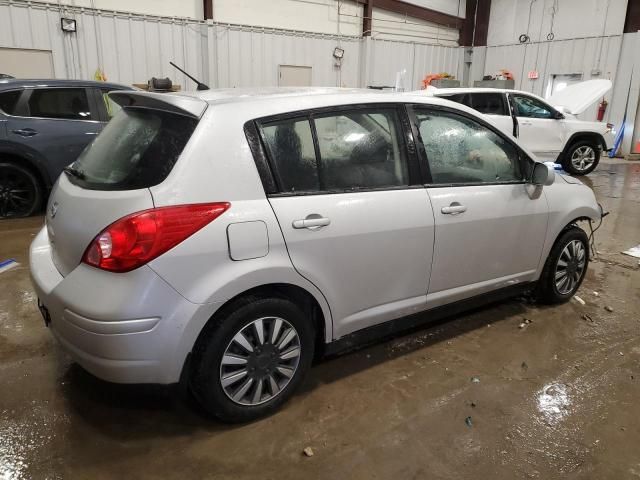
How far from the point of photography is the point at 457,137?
9.39ft

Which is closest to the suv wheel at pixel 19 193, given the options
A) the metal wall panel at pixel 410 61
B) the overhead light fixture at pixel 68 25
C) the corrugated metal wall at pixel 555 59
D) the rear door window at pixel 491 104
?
the overhead light fixture at pixel 68 25

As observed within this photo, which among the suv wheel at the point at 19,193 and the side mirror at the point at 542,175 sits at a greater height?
the side mirror at the point at 542,175

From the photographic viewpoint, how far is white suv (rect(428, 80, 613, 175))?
27.9ft

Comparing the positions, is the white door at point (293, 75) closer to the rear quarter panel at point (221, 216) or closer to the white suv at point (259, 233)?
the white suv at point (259, 233)

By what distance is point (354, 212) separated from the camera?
2320mm

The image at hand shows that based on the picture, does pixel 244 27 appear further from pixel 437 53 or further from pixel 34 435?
pixel 34 435

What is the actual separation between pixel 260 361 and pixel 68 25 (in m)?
9.23

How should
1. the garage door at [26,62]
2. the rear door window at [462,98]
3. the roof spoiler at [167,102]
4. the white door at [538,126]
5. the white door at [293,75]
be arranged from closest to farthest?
the roof spoiler at [167,102]
the rear door window at [462,98]
the garage door at [26,62]
the white door at [538,126]
the white door at [293,75]

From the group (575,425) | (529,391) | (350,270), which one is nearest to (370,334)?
(350,270)

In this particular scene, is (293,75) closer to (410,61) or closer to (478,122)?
(410,61)

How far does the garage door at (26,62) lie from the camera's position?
8.72 m

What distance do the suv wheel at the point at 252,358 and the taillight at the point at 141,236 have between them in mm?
394

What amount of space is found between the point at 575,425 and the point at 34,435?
2.50 metres

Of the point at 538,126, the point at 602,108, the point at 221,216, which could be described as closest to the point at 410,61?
the point at 602,108
